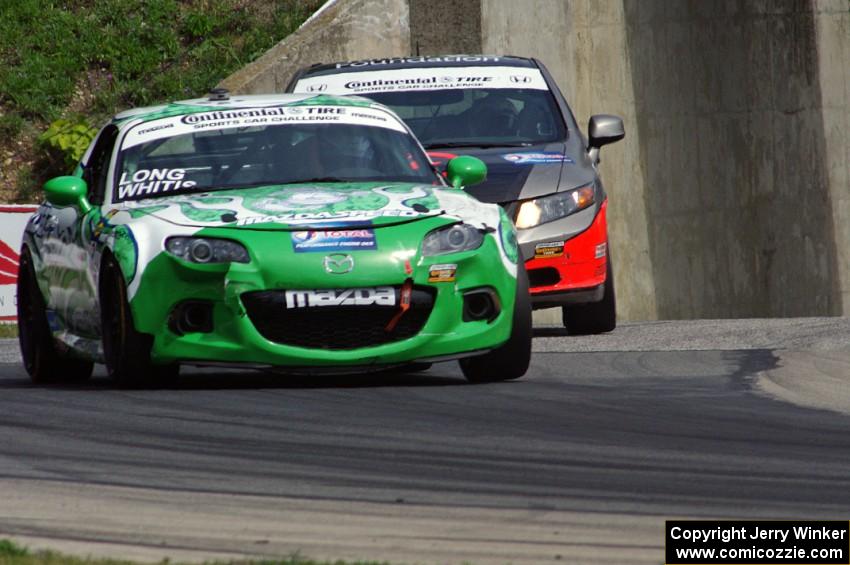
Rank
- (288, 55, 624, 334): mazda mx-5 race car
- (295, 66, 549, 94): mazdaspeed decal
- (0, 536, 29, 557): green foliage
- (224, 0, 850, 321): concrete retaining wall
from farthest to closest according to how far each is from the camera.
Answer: (224, 0, 850, 321): concrete retaining wall → (295, 66, 549, 94): mazdaspeed decal → (288, 55, 624, 334): mazda mx-5 race car → (0, 536, 29, 557): green foliage

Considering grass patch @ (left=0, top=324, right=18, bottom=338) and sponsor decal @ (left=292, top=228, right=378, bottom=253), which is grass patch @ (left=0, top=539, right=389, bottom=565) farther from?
grass patch @ (left=0, top=324, right=18, bottom=338)

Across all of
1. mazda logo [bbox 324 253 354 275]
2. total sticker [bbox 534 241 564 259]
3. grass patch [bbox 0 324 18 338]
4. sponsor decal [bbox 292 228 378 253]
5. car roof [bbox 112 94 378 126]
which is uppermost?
car roof [bbox 112 94 378 126]

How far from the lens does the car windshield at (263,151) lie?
9.72m

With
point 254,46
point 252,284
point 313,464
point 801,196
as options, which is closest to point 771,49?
point 801,196

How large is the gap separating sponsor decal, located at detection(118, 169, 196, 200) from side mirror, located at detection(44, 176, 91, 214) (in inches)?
7.6

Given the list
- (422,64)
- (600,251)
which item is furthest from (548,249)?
(422,64)

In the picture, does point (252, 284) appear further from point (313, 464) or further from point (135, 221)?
point (313, 464)

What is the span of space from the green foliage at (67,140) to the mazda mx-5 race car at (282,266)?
11172 mm

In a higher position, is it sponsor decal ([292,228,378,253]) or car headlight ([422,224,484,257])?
sponsor decal ([292,228,378,253])

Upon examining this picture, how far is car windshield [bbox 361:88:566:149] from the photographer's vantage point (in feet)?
43.7

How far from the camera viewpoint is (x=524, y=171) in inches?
494

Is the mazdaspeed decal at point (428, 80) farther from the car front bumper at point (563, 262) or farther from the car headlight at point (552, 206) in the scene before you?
the car front bumper at point (563, 262)

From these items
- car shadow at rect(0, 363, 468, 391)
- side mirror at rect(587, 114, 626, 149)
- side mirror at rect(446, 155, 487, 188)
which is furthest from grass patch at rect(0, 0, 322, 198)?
side mirror at rect(446, 155, 487, 188)

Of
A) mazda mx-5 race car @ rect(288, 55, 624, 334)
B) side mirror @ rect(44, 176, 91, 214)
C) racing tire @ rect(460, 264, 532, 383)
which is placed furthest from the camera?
mazda mx-5 race car @ rect(288, 55, 624, 334)
